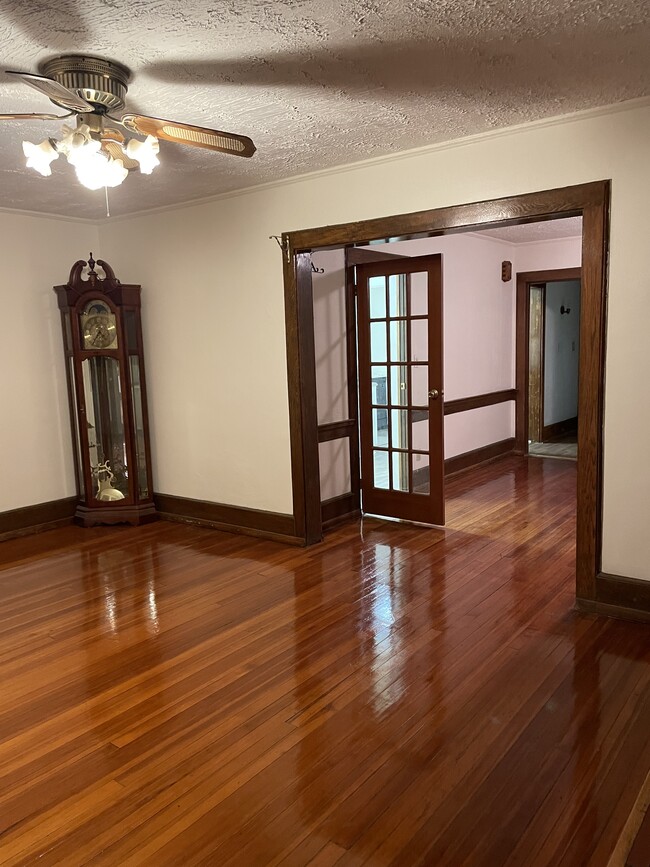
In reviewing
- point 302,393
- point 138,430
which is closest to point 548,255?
point 302,393

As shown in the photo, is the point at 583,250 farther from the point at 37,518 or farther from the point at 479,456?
the point at 37,518

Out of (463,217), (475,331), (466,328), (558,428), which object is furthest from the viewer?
(558,428)

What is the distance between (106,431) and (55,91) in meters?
3.49

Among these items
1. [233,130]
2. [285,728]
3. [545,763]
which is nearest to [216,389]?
[233,130]

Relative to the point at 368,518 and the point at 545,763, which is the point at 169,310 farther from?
the point at 545,763

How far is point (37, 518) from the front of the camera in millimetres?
5219

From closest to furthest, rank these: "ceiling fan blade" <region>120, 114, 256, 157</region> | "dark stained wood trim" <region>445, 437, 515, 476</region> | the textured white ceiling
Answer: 1. the textured white ceiling
2. "ceiling fan blade" <region>120, 114, 256, 157</region>
3. "dark stained wood trim" <region>445, 437, 515, 476</region>

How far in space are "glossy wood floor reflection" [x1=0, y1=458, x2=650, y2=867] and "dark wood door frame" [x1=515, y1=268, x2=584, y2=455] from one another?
3.50 m

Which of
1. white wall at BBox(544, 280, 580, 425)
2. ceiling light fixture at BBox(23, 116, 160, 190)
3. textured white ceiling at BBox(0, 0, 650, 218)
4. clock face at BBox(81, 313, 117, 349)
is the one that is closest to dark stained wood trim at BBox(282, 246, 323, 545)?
textured white ceiling at BBox(0, 0, 650, 218)

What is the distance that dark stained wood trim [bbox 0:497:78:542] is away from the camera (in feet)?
16.5

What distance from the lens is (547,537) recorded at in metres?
4.64

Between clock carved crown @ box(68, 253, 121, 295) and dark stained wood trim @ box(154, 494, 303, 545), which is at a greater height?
clock carved crown @ box(68, 253, 121, 295)

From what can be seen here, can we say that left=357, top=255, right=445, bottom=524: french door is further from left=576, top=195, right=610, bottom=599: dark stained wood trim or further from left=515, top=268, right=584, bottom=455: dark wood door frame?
left=515, top=268, right=584, bottom=455: dark wood door frame

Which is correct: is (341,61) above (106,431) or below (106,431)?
above
